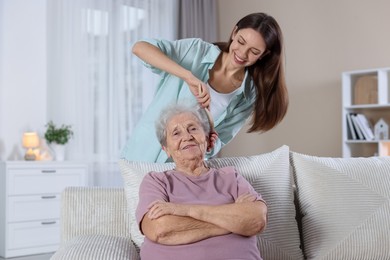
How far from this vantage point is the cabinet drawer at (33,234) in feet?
15.5

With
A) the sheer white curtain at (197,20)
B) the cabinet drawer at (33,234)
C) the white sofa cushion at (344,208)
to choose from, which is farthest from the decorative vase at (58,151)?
the white sofa cushion at (344,208)

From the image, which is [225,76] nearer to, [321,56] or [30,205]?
[30,205]

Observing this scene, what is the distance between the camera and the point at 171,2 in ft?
20.2

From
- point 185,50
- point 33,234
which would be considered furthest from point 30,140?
point 185,50

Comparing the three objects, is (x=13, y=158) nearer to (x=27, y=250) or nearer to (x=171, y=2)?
(x=27, y=250)

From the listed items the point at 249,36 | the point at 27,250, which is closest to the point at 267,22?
the point at 249,36

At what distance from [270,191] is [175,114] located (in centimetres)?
46

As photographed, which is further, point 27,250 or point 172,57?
point 27,250

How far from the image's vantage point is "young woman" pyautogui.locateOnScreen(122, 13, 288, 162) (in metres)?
2.29

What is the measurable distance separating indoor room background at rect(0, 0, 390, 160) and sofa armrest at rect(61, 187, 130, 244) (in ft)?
10.2

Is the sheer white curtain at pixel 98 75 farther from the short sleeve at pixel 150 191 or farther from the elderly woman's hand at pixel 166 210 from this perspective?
the elderly woman's hand at pixel 166 210

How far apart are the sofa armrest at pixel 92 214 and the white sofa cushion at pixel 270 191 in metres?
0.13

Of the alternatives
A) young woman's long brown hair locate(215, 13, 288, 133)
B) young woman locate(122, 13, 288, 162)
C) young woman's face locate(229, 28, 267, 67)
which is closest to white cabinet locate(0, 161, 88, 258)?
young woman locate(122, 13, 288, 162)

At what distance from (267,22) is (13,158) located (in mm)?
3422
